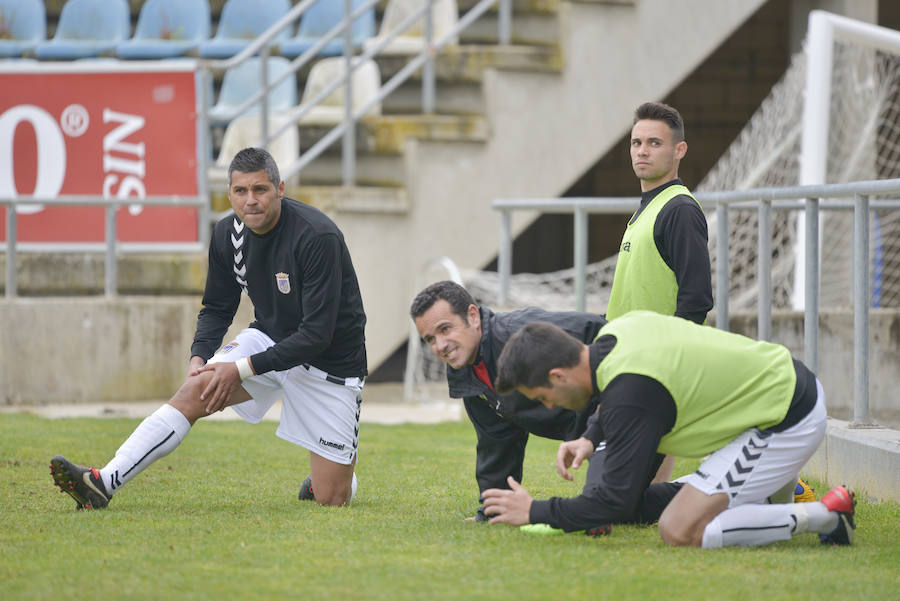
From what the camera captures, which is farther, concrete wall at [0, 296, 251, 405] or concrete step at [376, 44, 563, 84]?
concrete step at [376, 44, 563, 84]

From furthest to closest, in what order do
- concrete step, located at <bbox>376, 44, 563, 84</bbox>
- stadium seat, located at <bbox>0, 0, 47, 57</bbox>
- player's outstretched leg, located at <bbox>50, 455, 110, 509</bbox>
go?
stadium seat, located at <bbox>0, 0, 47, 57</bbox> < concrete step, located at <bbox>376, 44, 563, 84</bbox> < player's outstretched leg, located at <bbox>50, 455, 110, 509</bbox>

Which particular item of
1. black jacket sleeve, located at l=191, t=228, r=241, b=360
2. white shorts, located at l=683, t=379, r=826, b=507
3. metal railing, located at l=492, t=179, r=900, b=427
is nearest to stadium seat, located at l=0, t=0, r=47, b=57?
metal railing, located at l=492, t=179, r=900, b=427

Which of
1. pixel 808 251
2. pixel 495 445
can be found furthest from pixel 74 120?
pixel 495 445

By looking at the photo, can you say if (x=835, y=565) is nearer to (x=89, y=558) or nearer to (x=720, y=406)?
(x=720, y=406)

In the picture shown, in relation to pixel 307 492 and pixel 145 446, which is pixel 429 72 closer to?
pixel 307 492

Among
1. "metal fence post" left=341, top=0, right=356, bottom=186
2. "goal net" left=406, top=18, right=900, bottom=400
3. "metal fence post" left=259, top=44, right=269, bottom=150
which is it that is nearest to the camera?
"goal net" left=406, top=18, right=900, bottom=400

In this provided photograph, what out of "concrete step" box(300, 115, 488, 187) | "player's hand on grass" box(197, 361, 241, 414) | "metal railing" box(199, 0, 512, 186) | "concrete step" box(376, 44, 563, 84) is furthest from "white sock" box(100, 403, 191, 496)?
"concrete step" box(376, 44, 563, 84)

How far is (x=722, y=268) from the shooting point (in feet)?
22.7

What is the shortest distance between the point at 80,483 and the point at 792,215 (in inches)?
310

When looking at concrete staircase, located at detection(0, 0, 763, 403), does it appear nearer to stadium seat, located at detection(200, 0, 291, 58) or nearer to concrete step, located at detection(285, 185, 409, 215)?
concrete step, located at detection(285, 185, 409, 215)

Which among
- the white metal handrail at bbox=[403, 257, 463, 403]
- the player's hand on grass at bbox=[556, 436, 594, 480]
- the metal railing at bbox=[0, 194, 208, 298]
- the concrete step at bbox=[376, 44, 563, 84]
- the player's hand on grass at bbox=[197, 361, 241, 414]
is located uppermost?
the concrete step at bbox=[376, 44, 563, 84]

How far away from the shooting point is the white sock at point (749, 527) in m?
4.43

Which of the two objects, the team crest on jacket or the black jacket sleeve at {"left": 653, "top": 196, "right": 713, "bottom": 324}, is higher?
the black jacket sleeve at {"left": 653, "top": 196, "right": 713, "bottom": 324}

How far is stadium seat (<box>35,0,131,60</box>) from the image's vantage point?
567 inches
